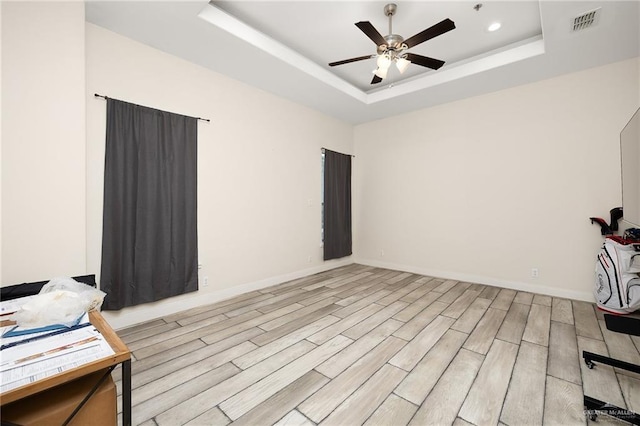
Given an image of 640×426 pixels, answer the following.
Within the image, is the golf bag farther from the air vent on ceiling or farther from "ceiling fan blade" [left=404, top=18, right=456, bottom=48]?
"ceiling fan blade" [left=404, top=18, right=456, bottom=48]

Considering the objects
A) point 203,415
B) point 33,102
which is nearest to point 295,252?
point 203,415

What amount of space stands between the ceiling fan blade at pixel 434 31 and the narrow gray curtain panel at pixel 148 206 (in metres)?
2.52

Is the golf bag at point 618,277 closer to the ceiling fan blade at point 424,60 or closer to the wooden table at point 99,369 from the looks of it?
the ceiling fan blade at point 424,60

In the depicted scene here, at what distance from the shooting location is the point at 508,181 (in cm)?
388

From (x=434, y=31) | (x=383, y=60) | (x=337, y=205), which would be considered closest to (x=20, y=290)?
(x=383, y=60)

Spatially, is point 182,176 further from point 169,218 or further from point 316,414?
point 316,414

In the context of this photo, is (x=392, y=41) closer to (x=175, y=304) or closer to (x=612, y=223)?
(x=612, y=223)

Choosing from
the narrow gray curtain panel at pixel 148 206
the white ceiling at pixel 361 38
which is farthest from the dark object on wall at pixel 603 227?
the narrow gray curtain panel at pixel 148 206

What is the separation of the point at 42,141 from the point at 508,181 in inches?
207

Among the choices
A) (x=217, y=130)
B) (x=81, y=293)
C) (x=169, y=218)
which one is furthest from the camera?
(x=217, y=130)

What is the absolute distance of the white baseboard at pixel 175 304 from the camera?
266 cm

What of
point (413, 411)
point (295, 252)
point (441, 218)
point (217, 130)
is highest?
point (217, 130)

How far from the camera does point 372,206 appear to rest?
17.6ft

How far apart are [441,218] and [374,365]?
3162mm
